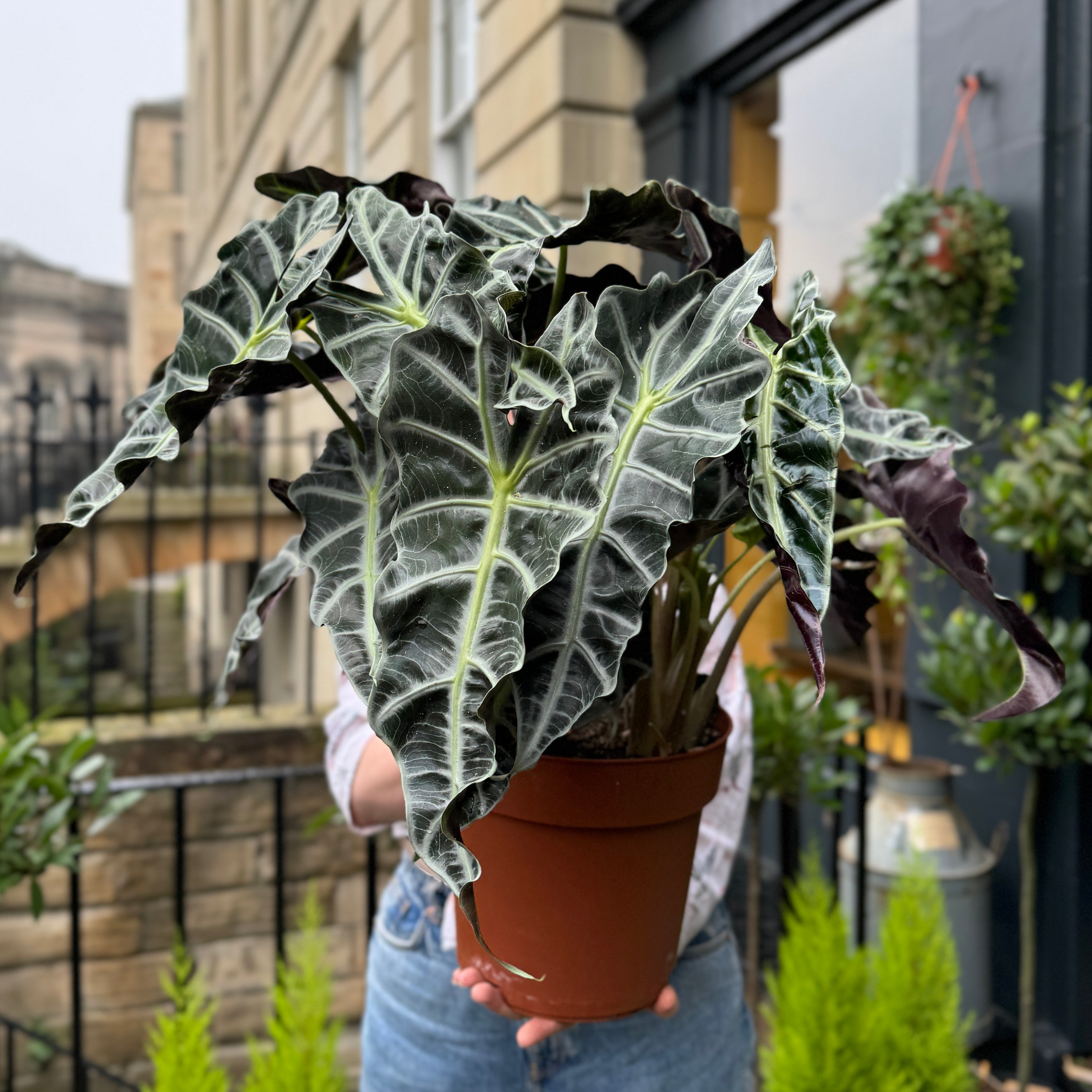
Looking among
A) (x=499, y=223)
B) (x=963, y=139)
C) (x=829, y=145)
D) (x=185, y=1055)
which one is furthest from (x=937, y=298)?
(x=185, y=1055)

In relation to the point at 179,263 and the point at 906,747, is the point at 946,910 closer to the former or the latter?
the point at 906,747

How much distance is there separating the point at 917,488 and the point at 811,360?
9.0 inches

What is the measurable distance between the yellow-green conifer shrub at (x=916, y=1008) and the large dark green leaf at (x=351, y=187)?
5.42ft

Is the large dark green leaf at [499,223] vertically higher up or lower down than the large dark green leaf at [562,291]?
higher up

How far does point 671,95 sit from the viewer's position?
3.87 m

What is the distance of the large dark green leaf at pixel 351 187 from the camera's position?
88 centimetres

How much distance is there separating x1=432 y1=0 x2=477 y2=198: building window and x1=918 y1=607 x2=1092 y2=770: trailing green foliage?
13.3 feet

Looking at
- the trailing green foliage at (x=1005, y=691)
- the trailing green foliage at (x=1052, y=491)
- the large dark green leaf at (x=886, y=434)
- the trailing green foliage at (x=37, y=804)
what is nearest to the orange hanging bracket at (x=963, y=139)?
the trailing green foliage at (x=1052, y=491)

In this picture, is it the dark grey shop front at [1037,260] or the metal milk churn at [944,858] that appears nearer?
the dark grey shop front at [1037,260]

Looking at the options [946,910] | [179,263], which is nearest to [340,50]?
[946,910]

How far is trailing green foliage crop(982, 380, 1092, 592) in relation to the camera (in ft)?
7.41

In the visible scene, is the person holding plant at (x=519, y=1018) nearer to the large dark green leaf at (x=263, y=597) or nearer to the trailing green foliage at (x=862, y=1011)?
the large dark green leaf at (x=263, y=597)

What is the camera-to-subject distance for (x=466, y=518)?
624 millimetres

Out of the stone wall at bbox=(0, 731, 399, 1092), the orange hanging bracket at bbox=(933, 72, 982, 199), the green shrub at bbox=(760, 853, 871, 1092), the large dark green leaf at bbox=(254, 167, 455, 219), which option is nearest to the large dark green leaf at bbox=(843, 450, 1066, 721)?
the large dark green leaf at bbox=(254, 167, 455, 219)
